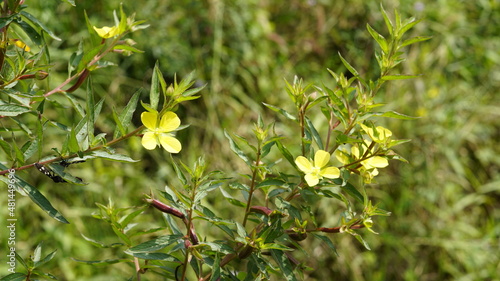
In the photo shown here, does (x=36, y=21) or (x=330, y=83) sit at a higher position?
(x=36, y=21)

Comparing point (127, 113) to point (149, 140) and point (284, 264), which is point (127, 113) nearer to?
point (149, 140)

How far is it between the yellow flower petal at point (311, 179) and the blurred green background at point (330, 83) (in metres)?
1.29

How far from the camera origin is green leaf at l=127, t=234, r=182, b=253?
70 centimetres

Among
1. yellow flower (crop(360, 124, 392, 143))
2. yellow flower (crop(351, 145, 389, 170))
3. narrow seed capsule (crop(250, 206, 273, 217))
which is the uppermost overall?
yellow flower (crop(360, 124, 392, 143))

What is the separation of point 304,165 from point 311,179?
28mm

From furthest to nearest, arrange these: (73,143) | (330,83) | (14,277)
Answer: (330,83) → (14,277) → (73,143)

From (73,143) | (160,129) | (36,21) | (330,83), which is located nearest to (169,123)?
(160,129)

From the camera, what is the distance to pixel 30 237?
6.30ft

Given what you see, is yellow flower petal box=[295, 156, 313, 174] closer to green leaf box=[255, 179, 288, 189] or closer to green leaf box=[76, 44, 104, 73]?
green leaf box=[255, 179, 288, 189]

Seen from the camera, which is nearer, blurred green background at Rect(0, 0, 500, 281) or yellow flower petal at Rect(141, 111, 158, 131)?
yellow flower petal at Rect(141, 111, 158, 131)

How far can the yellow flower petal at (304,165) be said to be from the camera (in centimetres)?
70

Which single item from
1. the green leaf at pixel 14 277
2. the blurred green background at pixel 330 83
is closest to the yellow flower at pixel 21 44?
the green leaf at pixel 14 277

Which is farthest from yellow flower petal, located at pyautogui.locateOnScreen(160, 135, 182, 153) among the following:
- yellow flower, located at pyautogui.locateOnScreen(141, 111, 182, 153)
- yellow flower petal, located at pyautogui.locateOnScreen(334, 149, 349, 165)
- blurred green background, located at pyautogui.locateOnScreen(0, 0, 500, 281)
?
blurred green background, located at pyautogui.locateOnScreen(0, 0, 500, 281)

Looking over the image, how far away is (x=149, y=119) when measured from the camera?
2.25 ft
